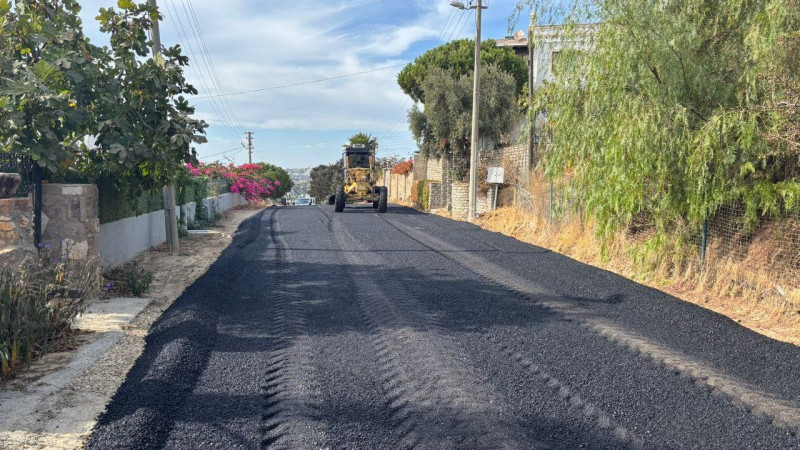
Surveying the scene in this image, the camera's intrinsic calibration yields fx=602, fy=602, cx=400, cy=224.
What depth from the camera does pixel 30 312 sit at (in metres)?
5.54

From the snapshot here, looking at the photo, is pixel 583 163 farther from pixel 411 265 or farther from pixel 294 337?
pixel 294 337

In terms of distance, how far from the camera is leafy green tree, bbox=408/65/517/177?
24531 millimetres

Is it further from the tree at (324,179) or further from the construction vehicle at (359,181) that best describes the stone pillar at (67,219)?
the tree at (324,179)

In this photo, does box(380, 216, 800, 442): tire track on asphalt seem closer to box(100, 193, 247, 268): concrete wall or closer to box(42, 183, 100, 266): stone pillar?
box(42, 183, 100, 266): stone pillar

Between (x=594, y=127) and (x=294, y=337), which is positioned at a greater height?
(x=594, y=127)

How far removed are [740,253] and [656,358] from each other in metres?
3.71

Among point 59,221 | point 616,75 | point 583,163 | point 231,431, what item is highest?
point 616,75

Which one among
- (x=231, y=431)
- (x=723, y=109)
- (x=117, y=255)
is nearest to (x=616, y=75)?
(x=723, y=109)

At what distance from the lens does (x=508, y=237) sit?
1562cm

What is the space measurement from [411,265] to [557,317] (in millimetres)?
3909

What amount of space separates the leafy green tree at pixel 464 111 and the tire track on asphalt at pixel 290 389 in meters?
18.3

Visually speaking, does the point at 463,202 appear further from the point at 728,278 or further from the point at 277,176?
the point at 277,176

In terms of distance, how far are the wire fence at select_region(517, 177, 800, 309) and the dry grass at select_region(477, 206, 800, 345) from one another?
12 millimetres

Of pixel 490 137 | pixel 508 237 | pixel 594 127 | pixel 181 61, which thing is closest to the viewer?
pixel 181 61
